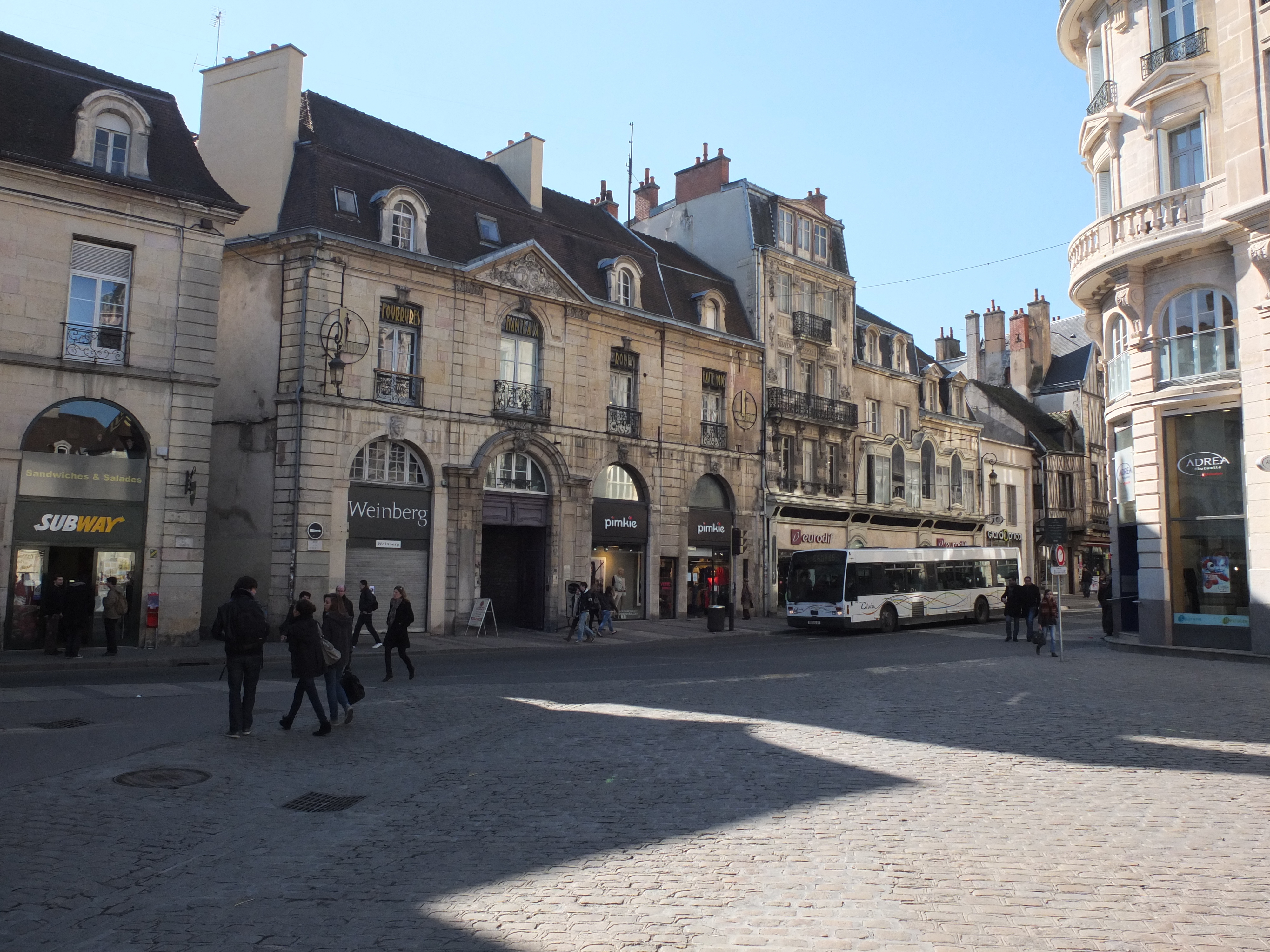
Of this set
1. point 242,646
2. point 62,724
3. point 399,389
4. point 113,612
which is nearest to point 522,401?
point 399,389

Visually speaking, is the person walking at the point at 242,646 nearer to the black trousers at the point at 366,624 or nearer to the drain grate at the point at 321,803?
the drain grate at the point at 321,803

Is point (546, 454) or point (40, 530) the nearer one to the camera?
point (40, 530)

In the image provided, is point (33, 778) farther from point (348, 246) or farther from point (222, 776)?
point (348, 246)

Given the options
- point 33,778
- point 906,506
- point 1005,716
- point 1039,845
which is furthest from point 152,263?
point 906,506

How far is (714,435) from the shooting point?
113ft

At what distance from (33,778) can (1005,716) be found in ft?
34.2

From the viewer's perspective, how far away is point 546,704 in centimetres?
1329

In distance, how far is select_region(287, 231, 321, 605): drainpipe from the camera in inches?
907

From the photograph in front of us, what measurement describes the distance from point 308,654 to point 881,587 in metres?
23.0

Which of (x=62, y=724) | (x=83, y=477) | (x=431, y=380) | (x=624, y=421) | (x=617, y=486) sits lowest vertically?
(x=62, y=724)

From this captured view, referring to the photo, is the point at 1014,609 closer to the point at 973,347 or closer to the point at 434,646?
the point at 434,646

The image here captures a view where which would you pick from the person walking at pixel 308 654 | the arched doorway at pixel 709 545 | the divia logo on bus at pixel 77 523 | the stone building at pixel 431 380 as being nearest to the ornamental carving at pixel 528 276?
the stone building at pixel 431 380

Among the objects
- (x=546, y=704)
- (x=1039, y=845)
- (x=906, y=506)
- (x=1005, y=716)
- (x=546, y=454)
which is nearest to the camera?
(x=1039, y=845)

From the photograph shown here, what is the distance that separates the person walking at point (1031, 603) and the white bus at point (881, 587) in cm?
536
